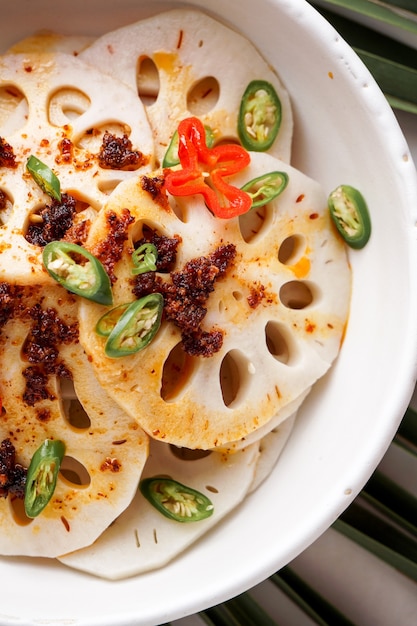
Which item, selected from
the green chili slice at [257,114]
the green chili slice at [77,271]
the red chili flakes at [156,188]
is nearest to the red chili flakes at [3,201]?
the green chili slice at [77,271]

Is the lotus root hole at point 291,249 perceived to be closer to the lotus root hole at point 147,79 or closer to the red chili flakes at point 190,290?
the red chili flakes at point 190,290

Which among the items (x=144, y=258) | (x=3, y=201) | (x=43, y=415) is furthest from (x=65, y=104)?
(x=43, y=415)

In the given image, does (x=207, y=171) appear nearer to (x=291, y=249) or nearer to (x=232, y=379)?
(x=291, y=249)

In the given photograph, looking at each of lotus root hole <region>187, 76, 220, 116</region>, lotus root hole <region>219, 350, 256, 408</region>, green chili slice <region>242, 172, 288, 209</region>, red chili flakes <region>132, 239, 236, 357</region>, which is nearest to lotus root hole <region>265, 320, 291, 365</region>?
→ lotus root hole <region>219, 350, 256, 408</region>

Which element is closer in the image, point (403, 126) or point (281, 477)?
point (281, 477)

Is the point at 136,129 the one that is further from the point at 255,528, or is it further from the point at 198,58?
the point at 255,528

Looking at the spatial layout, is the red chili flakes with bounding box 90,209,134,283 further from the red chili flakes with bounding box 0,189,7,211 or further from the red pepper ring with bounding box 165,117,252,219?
the red chili flakes with bounding box 0,189,7,211

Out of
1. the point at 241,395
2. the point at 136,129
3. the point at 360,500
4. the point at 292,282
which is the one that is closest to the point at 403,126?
the point at 292,282
